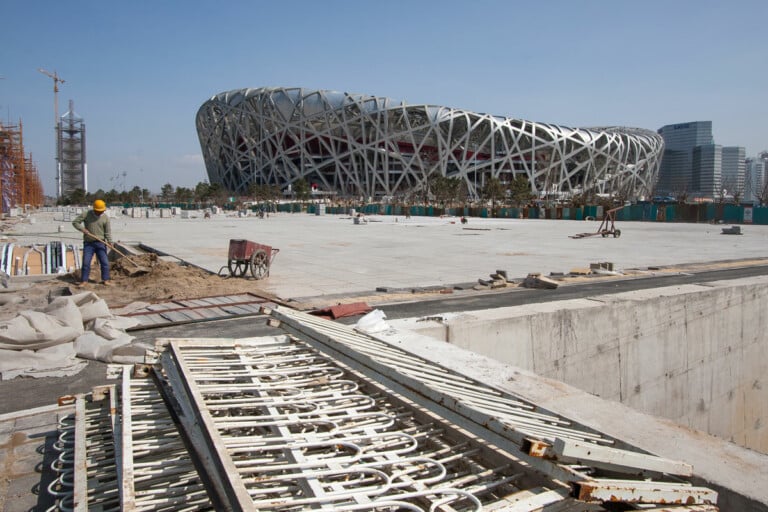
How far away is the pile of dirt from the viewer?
9.00 m

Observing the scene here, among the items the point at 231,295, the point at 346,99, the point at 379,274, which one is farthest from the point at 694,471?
the point at 346,99

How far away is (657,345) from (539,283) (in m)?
2.27

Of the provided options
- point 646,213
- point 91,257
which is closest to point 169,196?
point 646,213

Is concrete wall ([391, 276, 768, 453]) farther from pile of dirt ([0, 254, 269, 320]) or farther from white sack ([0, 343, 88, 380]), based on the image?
pile of dirt ([0, 254, 269, 320])

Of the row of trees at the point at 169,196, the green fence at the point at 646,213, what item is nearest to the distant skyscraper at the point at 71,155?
the row of trees at the point at 169,196

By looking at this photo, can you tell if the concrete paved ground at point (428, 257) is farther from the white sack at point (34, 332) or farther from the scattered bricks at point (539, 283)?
the white sack at point (34, 332)

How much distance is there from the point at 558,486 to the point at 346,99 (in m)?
91.1

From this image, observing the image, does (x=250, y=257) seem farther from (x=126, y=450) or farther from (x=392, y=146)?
(x=392, y=146)

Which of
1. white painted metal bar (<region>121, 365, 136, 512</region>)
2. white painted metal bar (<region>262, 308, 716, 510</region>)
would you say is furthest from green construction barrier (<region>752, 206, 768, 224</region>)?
white painted metal bar (<region>121, 365, 136, 512</region>)

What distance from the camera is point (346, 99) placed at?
3533 inches

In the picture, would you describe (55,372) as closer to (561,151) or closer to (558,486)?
(558,486)

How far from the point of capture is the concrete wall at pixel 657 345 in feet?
23.7

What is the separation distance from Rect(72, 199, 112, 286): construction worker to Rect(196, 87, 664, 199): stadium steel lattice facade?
262 ft

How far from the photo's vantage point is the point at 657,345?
899 centimetres
